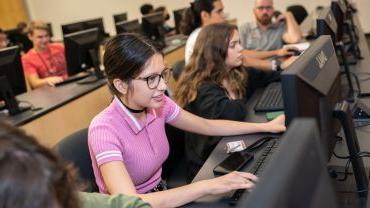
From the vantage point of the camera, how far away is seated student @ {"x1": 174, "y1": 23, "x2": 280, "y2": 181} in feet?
6.04

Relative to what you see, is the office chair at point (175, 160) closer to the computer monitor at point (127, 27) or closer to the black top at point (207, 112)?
the black top at point (207, 112)

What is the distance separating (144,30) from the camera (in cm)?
439

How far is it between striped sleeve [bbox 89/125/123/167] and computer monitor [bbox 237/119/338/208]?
0.77m

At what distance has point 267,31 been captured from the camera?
144 inches

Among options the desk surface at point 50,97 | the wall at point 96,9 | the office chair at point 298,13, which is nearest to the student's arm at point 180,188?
the desk surface at point 50,97

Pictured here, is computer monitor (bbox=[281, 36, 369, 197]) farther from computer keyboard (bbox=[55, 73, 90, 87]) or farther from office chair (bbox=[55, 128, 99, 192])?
computer keyboard (bbox=[55, 73, 90, 87])

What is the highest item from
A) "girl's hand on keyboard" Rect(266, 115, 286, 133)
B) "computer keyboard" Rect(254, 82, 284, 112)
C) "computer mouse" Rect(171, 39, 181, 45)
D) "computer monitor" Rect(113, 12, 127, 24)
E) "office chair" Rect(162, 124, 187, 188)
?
"computer monitor" Rect(113, 12, 127, 24)

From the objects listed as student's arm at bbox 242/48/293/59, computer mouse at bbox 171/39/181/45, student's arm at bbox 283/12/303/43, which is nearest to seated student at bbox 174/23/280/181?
student's arm at bbox 242/48/293/59

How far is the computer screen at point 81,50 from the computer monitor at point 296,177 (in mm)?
2744

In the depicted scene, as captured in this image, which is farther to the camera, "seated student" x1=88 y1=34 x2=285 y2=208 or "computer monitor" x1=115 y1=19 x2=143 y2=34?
"computer monitor" x1=115 y1=19 x2=143 y2=34

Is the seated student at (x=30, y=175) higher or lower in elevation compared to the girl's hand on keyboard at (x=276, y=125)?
higher

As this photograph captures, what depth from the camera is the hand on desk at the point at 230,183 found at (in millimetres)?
1134

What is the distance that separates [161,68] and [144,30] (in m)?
3.05

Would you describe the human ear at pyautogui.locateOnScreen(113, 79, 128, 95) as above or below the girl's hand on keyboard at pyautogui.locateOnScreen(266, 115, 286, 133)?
above
